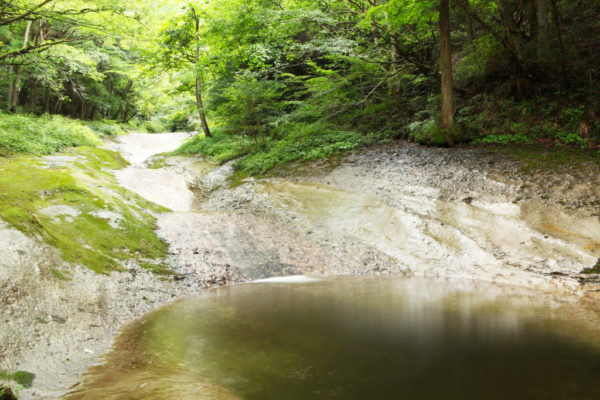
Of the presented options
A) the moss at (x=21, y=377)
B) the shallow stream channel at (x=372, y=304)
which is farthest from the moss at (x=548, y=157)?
the moss at (x=21, y=377)

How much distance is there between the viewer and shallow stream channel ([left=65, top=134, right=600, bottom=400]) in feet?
10.3

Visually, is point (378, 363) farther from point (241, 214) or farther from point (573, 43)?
point (573, 43)

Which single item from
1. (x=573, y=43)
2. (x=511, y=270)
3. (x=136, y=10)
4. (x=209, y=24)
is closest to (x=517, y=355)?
(x=511, y=270)

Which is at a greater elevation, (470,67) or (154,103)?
(154,103)

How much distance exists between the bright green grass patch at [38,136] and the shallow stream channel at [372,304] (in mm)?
8584

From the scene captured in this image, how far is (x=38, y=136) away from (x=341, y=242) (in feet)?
48.1

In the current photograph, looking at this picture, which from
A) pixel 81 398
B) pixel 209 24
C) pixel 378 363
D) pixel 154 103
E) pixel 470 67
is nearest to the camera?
pixel 81 398

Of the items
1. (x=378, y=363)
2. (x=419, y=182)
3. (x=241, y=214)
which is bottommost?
(x=378, y=363)

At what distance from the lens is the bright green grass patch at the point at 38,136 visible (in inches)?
535

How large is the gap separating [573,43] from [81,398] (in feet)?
46.2

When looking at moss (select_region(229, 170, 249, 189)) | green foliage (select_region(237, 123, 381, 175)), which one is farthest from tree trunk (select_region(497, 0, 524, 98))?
moss (select_region(229, 170, 249, 189))

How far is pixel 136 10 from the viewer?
1300 centimetres

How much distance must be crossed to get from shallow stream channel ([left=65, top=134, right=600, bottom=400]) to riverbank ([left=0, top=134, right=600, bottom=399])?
4 centimetres

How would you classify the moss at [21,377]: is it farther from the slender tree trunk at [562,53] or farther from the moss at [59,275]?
the slender tree trunk at [562,53]
